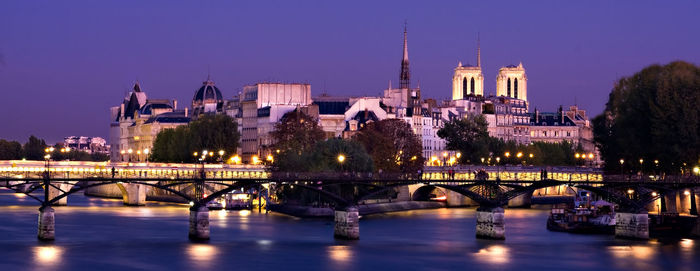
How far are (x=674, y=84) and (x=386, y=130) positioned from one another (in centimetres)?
4756

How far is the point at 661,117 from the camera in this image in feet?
342

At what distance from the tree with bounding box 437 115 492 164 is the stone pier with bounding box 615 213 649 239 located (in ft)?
257

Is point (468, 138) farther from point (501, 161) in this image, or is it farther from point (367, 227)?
point (367, 227)

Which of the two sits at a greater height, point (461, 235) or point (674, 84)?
point (674, 84)

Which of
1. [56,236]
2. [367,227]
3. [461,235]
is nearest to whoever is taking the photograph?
[56,236]

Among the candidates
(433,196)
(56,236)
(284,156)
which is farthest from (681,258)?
(433,196)

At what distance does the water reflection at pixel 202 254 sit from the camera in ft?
246

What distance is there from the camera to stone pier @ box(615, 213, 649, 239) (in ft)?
292

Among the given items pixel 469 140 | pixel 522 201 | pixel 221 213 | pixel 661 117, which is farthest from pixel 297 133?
pixel 661 117

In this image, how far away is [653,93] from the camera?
107m

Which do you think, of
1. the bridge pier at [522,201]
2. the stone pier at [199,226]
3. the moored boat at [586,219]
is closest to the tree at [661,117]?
the moored boat at [586,219]

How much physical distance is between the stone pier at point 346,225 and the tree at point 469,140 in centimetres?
8291

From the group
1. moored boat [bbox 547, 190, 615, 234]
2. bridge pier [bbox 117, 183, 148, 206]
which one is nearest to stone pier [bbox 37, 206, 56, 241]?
moored boat [bbox 547, 190, 615, 234]

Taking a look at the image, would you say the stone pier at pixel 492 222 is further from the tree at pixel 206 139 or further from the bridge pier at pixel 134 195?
the tree at pixel 206 139
